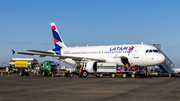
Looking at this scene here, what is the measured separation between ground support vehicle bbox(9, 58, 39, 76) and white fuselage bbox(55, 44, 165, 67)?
9163 mm

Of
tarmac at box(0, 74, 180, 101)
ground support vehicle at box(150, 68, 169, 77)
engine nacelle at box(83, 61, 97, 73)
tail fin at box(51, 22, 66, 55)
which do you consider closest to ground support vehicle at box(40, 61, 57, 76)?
engine nacelle at box(83, 61, 97, 73)

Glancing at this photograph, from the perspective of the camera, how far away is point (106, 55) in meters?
42.9

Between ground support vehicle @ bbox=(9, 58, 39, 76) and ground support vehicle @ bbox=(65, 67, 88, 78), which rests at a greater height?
ground support vehicle @ bbox=(9, 58, 39, 76)

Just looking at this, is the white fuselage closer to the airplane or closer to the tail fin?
the airplane

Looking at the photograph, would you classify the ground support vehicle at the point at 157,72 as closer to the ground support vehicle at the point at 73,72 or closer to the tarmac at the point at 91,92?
the ground support vehicle at the point at 73,72

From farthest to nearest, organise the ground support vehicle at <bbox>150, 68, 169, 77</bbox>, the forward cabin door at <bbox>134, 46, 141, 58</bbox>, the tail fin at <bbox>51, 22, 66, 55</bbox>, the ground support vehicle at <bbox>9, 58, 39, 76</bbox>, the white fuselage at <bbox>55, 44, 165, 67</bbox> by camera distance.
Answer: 1. the tail fin at <bbox>51, 22, 66, 55</bbox>
2. the ground support vehicle at <bbox>9, 58, 39, 76</bbox>
3. the ground support vehicle at <bbox>150, 68, 169, 77</bbox>
4. the forward cabin door at <bbox>134, 46, 141, 58</bbox>
5. the white fuselage at <bbox>55, 44, 165, 67</bbox>

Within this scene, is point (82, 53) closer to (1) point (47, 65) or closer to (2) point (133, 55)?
(1) point (47, 65)

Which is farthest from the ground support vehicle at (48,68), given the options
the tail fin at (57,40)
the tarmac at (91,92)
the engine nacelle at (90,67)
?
the tarmac at (91,92)

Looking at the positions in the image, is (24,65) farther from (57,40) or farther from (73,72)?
(73,72)

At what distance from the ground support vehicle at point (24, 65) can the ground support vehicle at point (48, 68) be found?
172 cm

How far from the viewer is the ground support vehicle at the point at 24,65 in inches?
1795

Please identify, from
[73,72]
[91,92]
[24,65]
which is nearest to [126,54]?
[73,72]

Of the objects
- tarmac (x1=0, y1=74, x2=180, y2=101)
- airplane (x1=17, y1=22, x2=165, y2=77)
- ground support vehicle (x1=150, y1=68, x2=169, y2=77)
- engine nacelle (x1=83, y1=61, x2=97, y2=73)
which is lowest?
tarmac (x1=0, y1=74, x2=180, y2=101)

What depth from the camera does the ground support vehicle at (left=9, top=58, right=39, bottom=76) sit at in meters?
45.6
